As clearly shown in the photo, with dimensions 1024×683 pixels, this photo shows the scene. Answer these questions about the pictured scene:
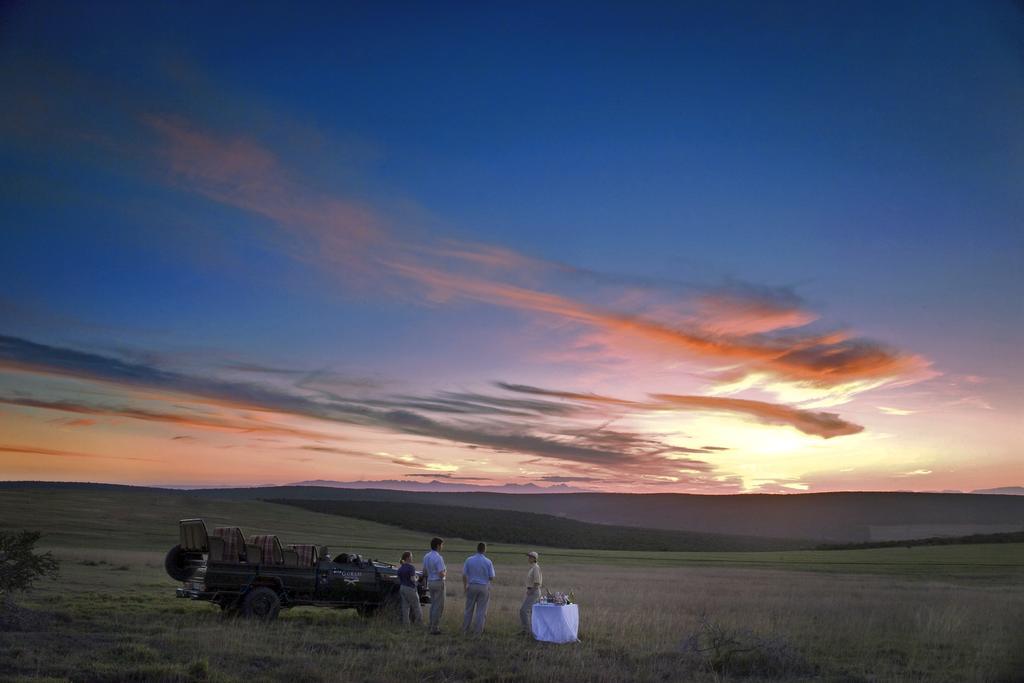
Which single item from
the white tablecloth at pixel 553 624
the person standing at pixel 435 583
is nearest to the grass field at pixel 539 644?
the white tablecloth at pixel 553 624

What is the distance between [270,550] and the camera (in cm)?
1905

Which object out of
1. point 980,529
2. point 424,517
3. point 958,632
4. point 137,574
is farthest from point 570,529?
point 958,632

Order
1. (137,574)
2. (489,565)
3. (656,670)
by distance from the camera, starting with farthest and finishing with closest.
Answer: (137,574)
(489,565)
(656,670)

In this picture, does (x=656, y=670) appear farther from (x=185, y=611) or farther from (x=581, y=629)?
(x=185, y=611)

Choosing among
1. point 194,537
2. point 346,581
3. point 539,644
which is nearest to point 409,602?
point 346,581

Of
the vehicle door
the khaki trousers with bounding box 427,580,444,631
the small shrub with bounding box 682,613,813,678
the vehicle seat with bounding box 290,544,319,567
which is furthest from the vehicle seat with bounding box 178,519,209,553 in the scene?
the small shrub with bounding box 682,613,813,678

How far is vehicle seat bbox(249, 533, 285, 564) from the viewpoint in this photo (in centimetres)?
1898

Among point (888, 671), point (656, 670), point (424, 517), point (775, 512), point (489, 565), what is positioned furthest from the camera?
point (775, 512)

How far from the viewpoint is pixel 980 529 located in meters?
124

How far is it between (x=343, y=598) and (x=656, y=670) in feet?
28.0

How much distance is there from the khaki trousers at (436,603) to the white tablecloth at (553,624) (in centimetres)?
262

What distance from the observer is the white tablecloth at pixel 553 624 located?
636 inches

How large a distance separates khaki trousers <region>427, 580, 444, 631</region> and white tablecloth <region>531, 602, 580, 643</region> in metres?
2.62

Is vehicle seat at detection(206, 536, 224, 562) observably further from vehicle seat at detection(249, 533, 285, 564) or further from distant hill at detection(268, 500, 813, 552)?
distant hill at detection(268, 500, 813, 552)
